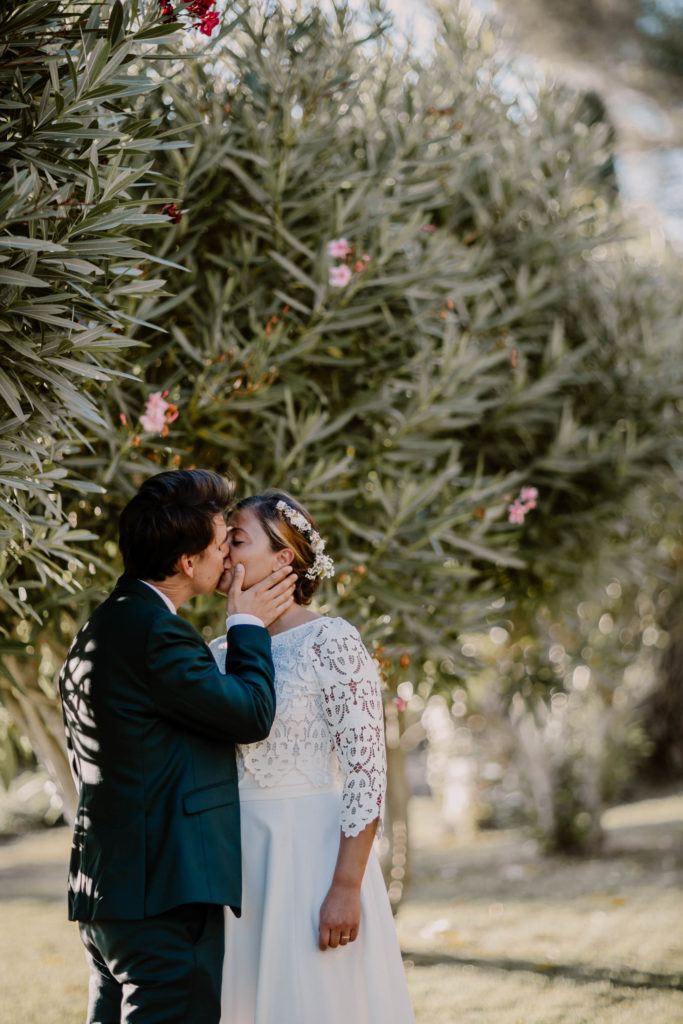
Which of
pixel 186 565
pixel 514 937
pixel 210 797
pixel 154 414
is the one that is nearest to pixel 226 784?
pixel 210 797

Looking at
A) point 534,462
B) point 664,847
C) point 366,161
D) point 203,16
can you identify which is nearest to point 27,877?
point 664,847

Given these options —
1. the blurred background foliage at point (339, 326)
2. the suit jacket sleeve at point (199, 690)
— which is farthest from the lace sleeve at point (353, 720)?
the blurred background foliage at point (339, 326)

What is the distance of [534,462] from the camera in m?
5.53

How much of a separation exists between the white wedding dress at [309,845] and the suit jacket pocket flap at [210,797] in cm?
21

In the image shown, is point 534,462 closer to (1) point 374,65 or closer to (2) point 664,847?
(1) point 374,65

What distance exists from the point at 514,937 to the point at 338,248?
5001 millimetres

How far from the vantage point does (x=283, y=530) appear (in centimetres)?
288

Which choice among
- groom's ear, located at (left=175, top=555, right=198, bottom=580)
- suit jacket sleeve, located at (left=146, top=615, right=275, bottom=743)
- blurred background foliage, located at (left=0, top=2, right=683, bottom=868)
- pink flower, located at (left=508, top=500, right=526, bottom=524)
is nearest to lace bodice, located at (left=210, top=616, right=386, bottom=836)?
suit jacket sleeve, located at (left=146, top=615, right=275, bottom=743)

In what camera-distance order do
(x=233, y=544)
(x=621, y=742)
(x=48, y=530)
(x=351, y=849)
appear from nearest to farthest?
(x=351, y=849) → (x=233, y=544) → (x=48, y=530) → (x=621, y=742)

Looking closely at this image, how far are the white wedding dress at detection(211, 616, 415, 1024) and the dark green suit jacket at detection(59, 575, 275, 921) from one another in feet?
0.86

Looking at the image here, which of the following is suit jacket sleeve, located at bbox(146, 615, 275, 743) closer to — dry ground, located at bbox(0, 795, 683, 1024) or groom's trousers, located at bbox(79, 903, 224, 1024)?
groom's trousers, located at bbox(79, 903, 224, 1024)

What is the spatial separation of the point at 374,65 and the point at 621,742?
29.9 ft

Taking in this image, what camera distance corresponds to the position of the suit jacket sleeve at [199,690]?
2314 mm

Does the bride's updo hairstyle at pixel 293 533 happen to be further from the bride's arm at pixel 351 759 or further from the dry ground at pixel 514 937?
the dry ground at pixel 514 937
